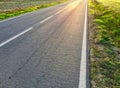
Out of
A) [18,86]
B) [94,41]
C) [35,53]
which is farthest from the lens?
[94,41]

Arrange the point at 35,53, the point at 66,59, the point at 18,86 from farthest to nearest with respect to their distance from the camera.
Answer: the point at 35,53 → the point at 66,59 → the point at 18,86

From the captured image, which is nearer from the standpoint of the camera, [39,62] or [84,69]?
[84,69]

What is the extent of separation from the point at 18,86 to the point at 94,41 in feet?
21.1

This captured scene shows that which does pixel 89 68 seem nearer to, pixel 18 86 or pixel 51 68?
pixel 51 68

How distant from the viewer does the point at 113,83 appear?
5.88 meters

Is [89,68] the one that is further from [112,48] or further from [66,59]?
[112,48]

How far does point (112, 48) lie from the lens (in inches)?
395

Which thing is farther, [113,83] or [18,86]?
[113,83]

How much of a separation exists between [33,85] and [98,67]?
2.36 meters

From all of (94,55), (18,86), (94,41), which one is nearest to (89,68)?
(94,55)

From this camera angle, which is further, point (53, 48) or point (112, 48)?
point (112, 48)

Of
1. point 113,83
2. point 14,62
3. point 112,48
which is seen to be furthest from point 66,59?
point 112,48

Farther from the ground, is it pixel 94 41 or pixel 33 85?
pixel 33 85

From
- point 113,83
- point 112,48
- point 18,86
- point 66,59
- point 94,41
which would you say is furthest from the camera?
point 94,41
